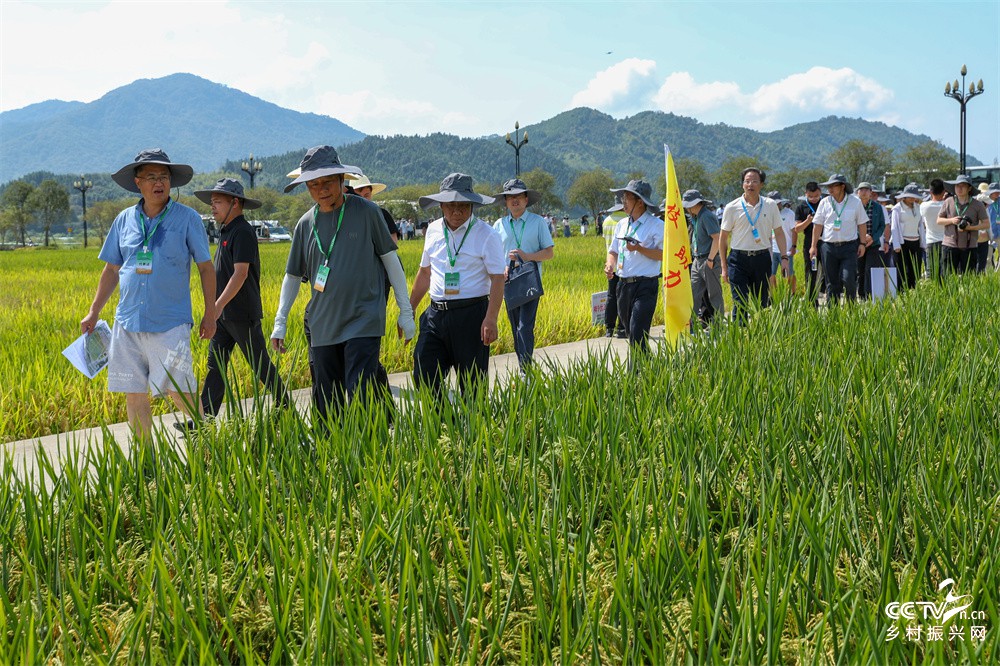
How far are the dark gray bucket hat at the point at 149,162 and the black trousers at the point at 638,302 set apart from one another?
333 cm

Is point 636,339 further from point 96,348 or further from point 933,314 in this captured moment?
point 96,348

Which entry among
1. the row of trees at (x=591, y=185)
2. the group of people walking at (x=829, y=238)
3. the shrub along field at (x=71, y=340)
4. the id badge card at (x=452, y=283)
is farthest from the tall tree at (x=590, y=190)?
the id badge card at (x=452, y=283)

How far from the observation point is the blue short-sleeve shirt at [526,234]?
661cm

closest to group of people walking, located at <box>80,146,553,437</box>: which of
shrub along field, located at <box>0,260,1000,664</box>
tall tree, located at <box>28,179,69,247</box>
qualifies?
shrub along field, located at <box>0,260,1000,664</box>

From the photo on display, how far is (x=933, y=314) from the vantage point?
17.4ft

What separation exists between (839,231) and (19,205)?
295 feet

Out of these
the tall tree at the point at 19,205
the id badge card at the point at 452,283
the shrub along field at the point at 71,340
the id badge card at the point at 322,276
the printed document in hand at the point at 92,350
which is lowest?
the shrub along field at the point at 71,340

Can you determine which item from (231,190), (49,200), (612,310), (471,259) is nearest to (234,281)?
(231,190)

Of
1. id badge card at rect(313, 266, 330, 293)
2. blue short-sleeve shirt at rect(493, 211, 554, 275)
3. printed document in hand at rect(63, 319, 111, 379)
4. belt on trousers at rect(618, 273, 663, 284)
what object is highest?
blue short-sleeve shirt at rect(493, 211, 554, 275)

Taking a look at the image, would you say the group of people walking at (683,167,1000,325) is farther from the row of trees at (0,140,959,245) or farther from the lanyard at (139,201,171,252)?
the row of trees at (0,140,959,245)

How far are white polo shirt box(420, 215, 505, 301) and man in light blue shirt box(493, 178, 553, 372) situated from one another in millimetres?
1431

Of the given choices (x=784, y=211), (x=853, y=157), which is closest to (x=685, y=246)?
(x=784, y=211)

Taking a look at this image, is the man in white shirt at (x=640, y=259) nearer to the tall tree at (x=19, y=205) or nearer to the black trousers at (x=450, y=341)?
the black trousers at (x=450, y=341)

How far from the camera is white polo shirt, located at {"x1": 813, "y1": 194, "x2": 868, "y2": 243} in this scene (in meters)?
9.35
